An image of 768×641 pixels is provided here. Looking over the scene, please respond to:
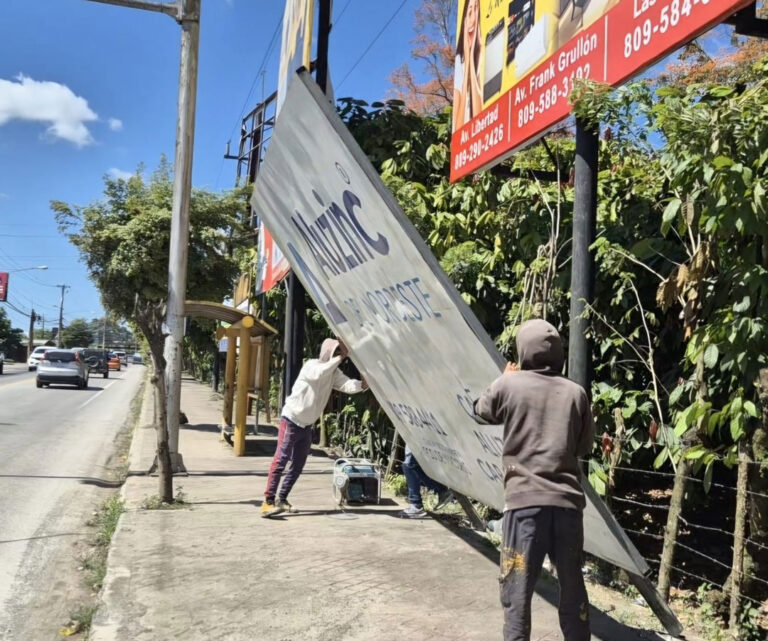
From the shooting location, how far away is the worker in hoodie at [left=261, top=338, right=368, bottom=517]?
20.7ft

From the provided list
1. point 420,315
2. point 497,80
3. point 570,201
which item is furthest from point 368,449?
point 420,315

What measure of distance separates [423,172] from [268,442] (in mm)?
5711

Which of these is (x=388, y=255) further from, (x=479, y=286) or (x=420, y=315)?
(x=479, y=286)

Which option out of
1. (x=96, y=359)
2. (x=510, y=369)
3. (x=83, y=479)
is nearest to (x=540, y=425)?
(x=510, y=369)

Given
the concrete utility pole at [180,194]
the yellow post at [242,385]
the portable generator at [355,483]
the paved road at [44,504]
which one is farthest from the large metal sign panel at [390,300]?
the yellow post at [242,385]

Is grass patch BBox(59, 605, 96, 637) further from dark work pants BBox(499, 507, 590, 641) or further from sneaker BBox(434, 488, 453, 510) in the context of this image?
sneaker BBox(434, 488, 453, 510)

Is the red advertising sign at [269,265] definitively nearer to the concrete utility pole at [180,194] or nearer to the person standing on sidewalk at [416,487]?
the concrete utility pole at [180,194]

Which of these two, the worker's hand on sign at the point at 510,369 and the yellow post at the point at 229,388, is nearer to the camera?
the worker's hand on sign at the point at 510,369

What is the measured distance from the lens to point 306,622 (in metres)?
3.99

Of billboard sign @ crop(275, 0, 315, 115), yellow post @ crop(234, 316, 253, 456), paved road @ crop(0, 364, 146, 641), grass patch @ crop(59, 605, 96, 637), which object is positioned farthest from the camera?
yellow post @ crop(234, 316, 253, 456)

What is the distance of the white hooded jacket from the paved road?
2.10 meters

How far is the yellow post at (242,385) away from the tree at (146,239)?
1.70m

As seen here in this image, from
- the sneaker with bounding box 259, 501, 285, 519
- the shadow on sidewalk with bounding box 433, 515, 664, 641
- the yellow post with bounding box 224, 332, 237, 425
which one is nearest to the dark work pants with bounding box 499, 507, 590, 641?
the shadow on sidewalk with bounding box 433, 515, 664, 641

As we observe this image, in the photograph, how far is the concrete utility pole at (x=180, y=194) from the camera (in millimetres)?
8727
